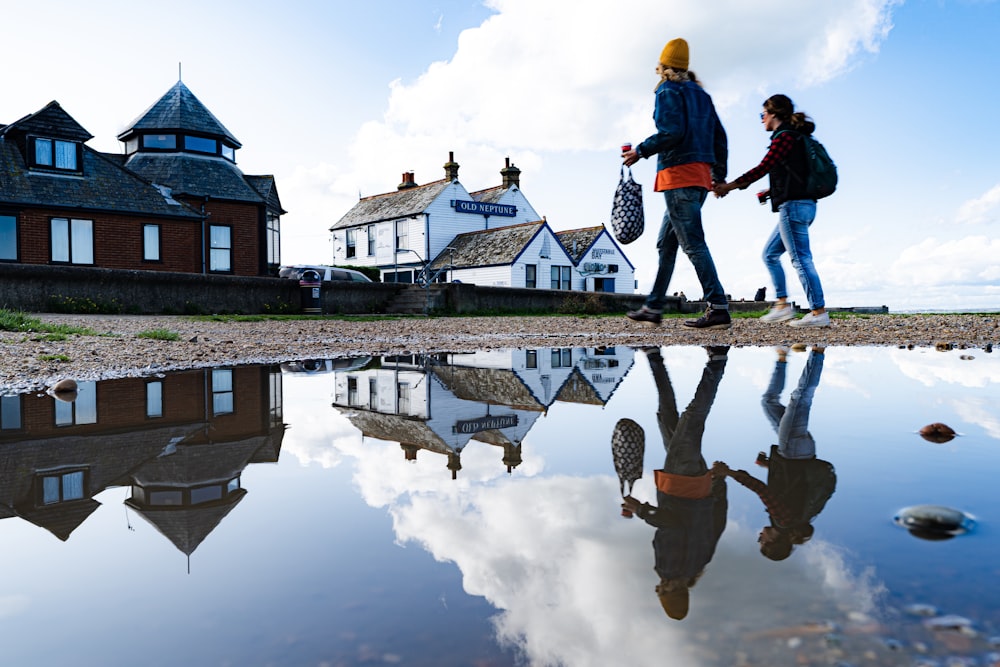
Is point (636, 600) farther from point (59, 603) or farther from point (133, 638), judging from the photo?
point (59, 603)

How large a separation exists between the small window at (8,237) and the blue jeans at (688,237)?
24.7m

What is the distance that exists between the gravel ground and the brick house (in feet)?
60.7

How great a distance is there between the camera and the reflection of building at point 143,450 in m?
2.05

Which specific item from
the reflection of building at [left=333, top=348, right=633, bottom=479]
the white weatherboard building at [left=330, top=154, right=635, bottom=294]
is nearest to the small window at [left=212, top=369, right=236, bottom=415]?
the reflection of building at [left=333, top=348, right=633, bottom=479]

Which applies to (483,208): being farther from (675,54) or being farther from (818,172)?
(818,172)

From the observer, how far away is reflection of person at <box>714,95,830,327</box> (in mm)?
8008

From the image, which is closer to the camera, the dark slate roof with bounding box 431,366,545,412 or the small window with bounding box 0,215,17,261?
the dark slate roof with bounding box 431,366,545,412

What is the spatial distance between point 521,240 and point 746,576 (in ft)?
130

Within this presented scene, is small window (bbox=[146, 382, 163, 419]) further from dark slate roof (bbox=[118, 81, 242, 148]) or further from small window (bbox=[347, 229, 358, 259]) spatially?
small window (bbox=[347, 229, 358, 259])

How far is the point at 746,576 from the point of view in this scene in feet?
4.54

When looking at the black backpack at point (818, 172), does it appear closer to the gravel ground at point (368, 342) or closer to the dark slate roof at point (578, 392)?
the gravel ground at point (368, 342)

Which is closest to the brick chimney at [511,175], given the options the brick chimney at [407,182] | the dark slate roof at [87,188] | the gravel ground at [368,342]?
the brick chimney at [407,182]

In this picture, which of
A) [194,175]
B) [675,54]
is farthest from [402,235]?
[675,54]

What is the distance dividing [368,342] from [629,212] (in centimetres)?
400
